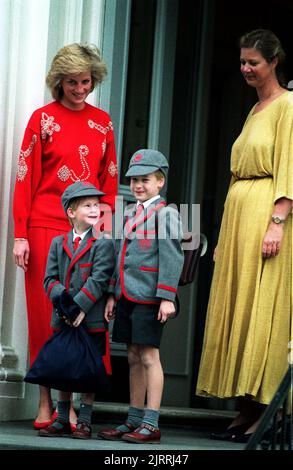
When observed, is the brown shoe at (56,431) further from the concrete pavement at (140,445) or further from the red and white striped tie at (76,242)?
the red and white striped tie at (76,242)

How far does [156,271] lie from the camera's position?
5500 millimetres

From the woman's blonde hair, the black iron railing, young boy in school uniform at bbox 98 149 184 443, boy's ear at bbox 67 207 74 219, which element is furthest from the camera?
the woman's blonde hair

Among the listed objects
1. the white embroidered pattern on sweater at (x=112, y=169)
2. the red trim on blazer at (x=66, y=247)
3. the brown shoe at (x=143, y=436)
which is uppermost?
the white embroidered pattern on sweater at (x=112, y=169)

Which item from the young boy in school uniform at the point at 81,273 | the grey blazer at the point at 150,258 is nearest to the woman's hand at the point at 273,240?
the grey blazer at the point at 150,258

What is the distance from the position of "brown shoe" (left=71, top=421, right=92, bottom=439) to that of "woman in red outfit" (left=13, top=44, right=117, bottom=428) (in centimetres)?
48

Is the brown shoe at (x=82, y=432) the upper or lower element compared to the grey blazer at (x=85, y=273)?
lower

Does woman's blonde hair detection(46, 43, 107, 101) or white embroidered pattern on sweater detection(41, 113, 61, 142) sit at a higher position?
woman's blonde hair detection(46, 43, 107, 101)

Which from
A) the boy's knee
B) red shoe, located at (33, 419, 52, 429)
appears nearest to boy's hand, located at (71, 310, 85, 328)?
the boy's knee

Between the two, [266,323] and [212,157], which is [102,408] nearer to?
[266,323]

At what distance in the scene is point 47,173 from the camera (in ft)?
19.8

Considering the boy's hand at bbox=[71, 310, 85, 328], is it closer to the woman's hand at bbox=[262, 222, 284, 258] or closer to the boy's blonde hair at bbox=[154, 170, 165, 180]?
the boy's blonde hair at bbox=[154, 170, 165, 180]

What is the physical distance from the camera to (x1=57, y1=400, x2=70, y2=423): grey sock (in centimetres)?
561

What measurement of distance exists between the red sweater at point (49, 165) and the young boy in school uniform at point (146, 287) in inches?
19.3

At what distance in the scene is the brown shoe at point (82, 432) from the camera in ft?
17.8
